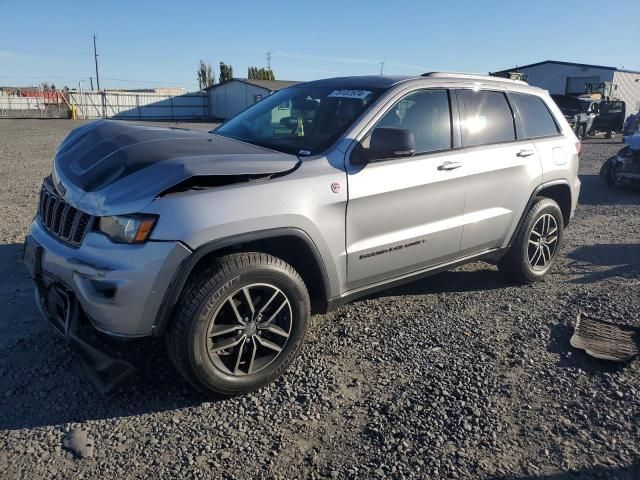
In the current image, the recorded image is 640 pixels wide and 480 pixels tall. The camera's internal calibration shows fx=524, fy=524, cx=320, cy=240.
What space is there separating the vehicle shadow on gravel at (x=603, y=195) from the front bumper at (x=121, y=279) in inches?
330

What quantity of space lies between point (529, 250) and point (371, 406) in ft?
8.81

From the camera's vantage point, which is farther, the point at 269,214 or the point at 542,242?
the point at 542,242

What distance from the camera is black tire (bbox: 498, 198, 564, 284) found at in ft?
15.6

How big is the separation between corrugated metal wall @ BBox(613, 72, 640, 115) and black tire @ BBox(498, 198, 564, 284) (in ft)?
138

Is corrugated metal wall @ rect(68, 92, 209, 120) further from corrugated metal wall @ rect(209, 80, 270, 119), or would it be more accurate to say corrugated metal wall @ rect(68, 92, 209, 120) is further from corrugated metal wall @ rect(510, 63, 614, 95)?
corrugated metal wall @ rect(510, 63, 614, 95)

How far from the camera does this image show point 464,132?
4.20m

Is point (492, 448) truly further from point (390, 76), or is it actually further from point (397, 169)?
point (390, 76)

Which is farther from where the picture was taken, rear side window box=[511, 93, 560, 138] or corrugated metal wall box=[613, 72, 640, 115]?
corrugated metal wall box=[613, 72, 640, 115]

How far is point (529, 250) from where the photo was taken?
498 cm

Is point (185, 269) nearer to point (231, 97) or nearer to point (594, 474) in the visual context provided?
point (594, 474)

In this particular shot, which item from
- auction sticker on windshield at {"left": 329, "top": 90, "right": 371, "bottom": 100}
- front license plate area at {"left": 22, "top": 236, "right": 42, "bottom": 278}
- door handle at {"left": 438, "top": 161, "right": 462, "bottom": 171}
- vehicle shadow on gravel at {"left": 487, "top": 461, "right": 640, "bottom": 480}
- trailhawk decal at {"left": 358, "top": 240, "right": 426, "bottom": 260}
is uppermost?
auction sticker on windshield at {"left": 329, "top": 90, "right": 371, "bottom": 100}

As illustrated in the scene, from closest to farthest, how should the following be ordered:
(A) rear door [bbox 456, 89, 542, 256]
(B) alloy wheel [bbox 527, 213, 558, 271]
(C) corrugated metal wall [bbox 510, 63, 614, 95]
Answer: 1. (A) rear door [bbox 456, 89, 542, 256]
2. (B) alloy wheel [bbox 527, 213, 558, 271]
3. (C) corrugated metal wall [bbox 510, 63, 614, 95]

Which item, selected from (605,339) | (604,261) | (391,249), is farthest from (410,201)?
(604,261)

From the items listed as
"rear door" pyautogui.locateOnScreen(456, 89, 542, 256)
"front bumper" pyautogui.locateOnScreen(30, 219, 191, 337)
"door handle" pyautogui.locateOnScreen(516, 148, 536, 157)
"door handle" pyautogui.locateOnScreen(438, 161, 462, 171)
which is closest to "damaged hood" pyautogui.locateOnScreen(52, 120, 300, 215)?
"front bumper" pyautogui.locateOnScreen(30, 219, 191, 337)
